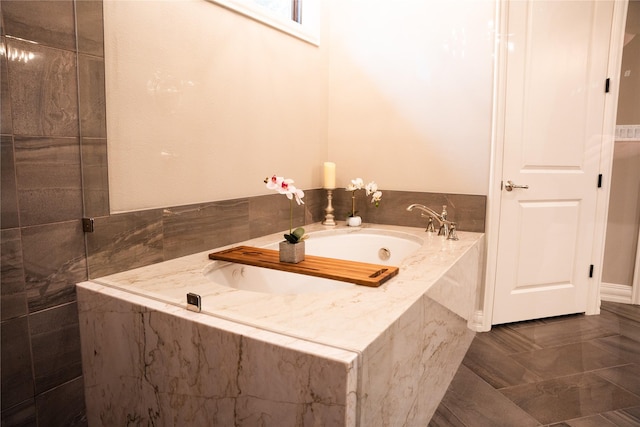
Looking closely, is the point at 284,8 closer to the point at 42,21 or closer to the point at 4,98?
the point at 42,21

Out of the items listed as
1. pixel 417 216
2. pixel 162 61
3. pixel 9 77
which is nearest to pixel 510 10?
pixel 417 216

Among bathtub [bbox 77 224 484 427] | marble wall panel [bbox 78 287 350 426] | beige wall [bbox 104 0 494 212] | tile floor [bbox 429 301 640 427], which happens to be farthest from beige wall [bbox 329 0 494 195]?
marble wall panel [bbox 78 287 350 426]

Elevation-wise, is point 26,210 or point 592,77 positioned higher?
point 592,77

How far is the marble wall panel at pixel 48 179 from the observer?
1362mm

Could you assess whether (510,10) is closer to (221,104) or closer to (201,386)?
(221,104)

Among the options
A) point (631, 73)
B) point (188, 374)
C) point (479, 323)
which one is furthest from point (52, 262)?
point (631, 73)

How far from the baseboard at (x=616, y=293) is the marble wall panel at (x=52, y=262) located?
3.60 m

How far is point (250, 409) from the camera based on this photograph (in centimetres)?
113

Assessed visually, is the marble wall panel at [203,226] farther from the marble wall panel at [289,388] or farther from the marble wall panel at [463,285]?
the marble wall panel at [463,285]

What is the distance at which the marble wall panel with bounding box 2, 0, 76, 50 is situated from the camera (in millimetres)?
1304

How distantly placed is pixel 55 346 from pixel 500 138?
2540 mm

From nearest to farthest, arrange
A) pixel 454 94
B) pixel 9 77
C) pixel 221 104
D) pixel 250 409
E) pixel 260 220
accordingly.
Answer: pixel 250 409
pixel 9 77
pixel 221 104
pixel 260 220
pixel 454 94

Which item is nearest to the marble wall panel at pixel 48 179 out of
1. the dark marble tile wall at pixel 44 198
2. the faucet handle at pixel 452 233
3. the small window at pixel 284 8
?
the dark marble tile wall at pixel 44 198

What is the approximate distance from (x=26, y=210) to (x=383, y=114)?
7.16 feet
